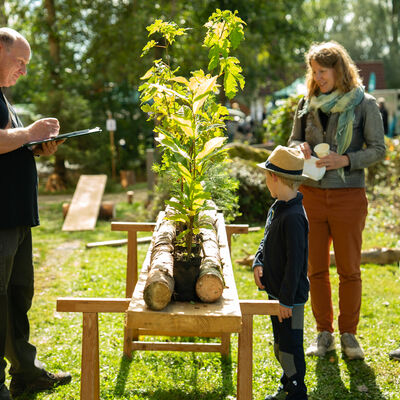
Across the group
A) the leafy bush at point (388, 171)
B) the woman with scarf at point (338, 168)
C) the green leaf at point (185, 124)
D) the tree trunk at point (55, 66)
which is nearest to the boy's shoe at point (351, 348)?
the woman with scarf at point (338, 168)

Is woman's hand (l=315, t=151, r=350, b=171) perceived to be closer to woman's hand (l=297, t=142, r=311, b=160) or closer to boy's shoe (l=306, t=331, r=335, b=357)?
woman's hand (l=297, t=142, r=311, b=160)

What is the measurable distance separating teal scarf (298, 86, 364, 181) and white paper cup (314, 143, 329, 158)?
104 millimetres

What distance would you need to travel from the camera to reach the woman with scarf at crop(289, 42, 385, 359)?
3.81 metres

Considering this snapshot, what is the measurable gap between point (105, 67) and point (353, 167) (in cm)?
1486

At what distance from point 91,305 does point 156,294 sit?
0.42m

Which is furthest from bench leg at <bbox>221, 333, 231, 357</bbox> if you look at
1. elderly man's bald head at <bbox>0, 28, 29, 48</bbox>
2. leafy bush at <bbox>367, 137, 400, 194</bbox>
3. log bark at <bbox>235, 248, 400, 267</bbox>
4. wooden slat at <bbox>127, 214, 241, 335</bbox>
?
leafy bush at <bbox>367, 137, 400, 194</bbox>

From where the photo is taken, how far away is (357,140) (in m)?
3.91

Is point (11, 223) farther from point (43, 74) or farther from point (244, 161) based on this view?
point (43, 74)

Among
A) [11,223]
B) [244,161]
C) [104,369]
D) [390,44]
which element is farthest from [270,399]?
[390,44]

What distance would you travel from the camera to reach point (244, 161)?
962 centimetres

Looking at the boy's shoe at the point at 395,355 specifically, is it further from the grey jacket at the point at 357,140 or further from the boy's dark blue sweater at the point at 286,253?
the boy's dark blue sweater at the point at 286,253

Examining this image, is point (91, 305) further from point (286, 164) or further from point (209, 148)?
point (286, 164)

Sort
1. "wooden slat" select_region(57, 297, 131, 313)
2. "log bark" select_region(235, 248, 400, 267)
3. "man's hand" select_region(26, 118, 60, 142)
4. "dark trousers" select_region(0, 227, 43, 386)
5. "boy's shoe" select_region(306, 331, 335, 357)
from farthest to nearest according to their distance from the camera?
"log bark" select_region(235, 248, 400, 267) < "boy's shoe" select_region(306, 331, 335, 357) < "dark trousers" select_region(0, 227, 43, 386) < "man's hand" select_region(26, 118, 60, 142) < "wooden slat" select_region(57, 297, 131, 313)

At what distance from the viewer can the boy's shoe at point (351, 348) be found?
→ 4.01 m
